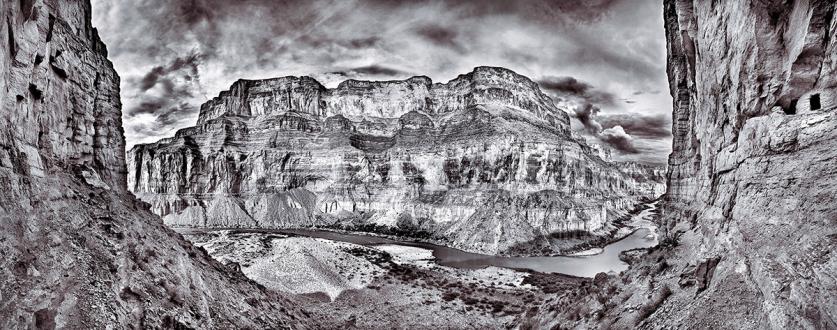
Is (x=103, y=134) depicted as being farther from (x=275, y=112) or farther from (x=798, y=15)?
(x=275, y=112)

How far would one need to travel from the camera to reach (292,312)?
23047mm

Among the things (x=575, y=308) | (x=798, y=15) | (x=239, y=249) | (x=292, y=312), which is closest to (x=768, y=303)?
(x=798, y=15)

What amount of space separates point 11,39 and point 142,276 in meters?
8.09

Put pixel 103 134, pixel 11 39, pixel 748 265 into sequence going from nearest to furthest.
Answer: pixel 748 265
pixel 11 39
pixel 103 134

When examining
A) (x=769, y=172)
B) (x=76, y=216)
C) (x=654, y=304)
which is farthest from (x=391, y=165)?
(x=769, y=172)

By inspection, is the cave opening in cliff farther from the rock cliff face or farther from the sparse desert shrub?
the rock cliff face

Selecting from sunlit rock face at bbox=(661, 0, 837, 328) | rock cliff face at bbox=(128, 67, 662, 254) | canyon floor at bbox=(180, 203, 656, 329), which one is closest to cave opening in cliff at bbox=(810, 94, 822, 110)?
sunlit rock face at bbox=(661, 0, 837, 328)

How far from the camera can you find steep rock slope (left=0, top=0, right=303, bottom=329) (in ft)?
31.8

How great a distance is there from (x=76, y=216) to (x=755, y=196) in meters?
19.6

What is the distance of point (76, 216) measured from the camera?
42.1 feet

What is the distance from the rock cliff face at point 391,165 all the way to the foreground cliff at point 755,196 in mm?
51530

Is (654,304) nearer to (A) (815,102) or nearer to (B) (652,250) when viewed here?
(B) (652,250)

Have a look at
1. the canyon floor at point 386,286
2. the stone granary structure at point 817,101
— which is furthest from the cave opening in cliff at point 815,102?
the canyon floor at point 386,286

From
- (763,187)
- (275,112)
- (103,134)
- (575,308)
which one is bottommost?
(575,308)
